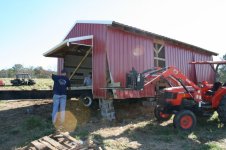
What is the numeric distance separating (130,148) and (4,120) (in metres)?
5.66

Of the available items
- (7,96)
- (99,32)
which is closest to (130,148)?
(7,96)

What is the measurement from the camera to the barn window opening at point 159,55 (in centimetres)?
1253

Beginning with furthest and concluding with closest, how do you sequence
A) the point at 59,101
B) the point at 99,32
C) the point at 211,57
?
1. the point at 211,57
2. the point at 99,32
3. the point at 59,101

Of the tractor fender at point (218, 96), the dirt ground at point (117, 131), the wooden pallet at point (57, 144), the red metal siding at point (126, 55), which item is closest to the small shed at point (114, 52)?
the red metal siding at point (126, 55)

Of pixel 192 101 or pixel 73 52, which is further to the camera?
pixel 73 52

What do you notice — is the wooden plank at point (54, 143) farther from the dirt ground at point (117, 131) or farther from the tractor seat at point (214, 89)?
the tractor seat at point (214, 89)

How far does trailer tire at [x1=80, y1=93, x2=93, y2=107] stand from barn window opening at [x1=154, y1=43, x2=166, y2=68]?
3582 millimetres

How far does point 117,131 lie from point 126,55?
3.77m

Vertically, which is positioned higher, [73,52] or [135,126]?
[73,52]

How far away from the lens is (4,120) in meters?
9.67

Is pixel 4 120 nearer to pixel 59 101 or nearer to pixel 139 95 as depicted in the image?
pixel 59 101

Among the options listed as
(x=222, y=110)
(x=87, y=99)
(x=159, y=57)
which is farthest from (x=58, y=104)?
(x=159, y=57)

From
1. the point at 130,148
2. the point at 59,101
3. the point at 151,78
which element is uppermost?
the point at 151,78

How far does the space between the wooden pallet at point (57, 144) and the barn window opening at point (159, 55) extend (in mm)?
7334
